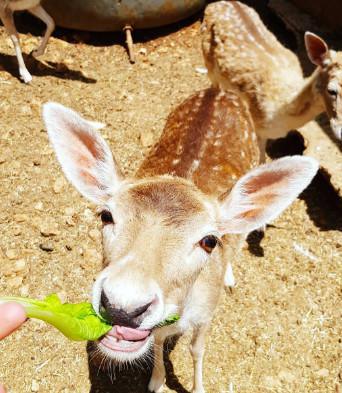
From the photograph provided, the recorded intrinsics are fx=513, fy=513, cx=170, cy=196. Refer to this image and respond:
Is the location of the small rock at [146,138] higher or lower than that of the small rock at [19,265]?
higher

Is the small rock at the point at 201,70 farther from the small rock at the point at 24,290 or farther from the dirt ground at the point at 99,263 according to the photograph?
the small rock at the point at 24,290

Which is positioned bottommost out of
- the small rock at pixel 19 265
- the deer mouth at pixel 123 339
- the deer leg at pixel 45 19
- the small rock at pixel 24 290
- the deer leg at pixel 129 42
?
the small rock at pixel 24 290

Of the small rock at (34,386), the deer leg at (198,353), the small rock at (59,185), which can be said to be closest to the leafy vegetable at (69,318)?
the deer leg at (198,353)

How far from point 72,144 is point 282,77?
9.53 ft

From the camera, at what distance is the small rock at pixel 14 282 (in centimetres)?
385

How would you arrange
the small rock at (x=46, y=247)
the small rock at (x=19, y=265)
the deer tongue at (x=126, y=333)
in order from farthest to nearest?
the small rock at (x=46, y=247), the small rock at (x=19, y=265), the deer tongue at (x=126, y=333)

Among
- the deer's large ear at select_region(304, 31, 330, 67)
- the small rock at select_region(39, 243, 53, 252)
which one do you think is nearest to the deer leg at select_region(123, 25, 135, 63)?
the deer's large ear at select_region(304, 31, 330, 67)

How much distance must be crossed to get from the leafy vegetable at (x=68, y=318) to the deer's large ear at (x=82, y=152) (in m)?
0.70

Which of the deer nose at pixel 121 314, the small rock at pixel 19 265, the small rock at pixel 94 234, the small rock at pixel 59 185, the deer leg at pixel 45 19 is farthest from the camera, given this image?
the deer leg at pixel 45 19

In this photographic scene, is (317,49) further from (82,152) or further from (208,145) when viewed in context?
(82,152)

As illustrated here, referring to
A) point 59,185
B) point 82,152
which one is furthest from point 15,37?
point 82,152

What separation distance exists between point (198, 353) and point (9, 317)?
188 cm

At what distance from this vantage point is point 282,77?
4797 millimetres

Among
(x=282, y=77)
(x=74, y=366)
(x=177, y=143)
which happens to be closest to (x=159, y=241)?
(x=177, y=143)
